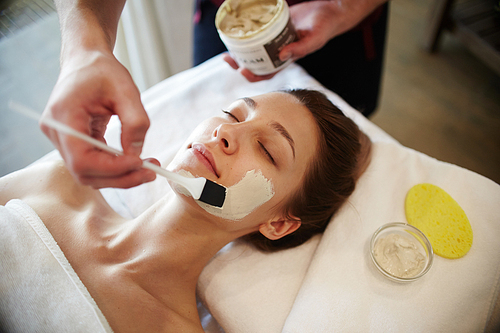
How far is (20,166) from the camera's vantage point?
1.66m

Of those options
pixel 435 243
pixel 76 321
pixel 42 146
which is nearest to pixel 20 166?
pixel 42 146

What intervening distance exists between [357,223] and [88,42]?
101 centimetres

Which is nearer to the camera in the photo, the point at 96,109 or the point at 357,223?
the point at 96,109

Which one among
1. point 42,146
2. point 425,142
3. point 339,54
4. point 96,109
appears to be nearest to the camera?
point 96,109

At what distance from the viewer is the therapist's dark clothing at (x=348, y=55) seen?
1488 millimetres

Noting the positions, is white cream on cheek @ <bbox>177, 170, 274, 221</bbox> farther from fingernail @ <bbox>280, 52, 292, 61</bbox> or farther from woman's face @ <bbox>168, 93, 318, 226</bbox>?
fingernail @ <bbox>280, 52, 292, 61</bbox>

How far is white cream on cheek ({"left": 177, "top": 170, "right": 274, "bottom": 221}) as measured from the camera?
89 centimetres

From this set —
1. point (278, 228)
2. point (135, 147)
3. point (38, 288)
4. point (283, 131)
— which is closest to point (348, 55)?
point (283, 131)

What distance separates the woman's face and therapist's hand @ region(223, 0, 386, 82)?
0.96 feet

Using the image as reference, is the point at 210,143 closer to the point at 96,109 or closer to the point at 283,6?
the point at 96,109

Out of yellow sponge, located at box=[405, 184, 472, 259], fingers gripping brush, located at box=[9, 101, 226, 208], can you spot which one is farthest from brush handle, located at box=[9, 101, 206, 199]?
yellow sponge, located at box=[405, 184, 472, 259]

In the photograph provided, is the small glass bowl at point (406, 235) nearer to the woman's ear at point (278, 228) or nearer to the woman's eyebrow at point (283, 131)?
the woman's ear at point (278, 228)

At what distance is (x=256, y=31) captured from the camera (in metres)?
1.05

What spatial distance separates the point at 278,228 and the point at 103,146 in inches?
25.9
